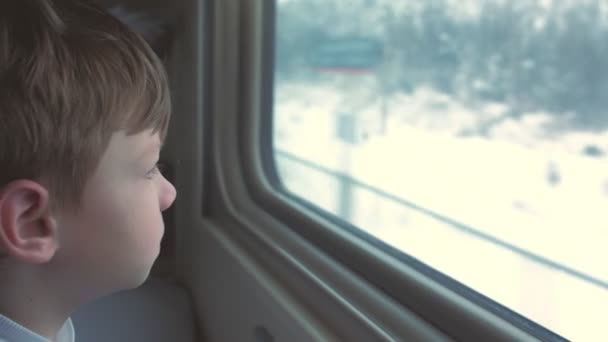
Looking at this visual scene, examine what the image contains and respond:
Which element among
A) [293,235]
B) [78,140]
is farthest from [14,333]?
[293,235]

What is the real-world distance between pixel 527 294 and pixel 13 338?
2.51ft

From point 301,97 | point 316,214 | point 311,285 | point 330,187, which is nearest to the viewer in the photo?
point 311,285

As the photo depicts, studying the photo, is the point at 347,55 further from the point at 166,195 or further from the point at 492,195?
the point at 166,195

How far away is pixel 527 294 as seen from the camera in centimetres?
102

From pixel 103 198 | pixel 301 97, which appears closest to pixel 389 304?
pixel 103 198

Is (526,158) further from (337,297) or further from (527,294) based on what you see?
(337,297)

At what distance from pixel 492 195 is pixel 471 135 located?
0.13m

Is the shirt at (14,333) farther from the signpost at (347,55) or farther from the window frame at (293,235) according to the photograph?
the signpost at (347,55)

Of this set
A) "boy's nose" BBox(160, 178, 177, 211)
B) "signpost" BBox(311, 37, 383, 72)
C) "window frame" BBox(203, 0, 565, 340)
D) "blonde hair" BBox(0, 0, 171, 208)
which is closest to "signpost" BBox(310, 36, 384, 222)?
"signpost" BBox(311, 37, 383, 72)

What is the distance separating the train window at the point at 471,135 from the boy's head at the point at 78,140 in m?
0.54

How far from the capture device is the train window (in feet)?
3.06

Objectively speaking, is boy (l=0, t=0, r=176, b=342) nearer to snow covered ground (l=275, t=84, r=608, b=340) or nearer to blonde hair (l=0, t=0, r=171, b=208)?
blonde hair (l=0, t=0, r=171, b=208)

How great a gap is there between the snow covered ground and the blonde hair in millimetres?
601

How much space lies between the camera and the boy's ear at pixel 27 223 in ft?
2.11
